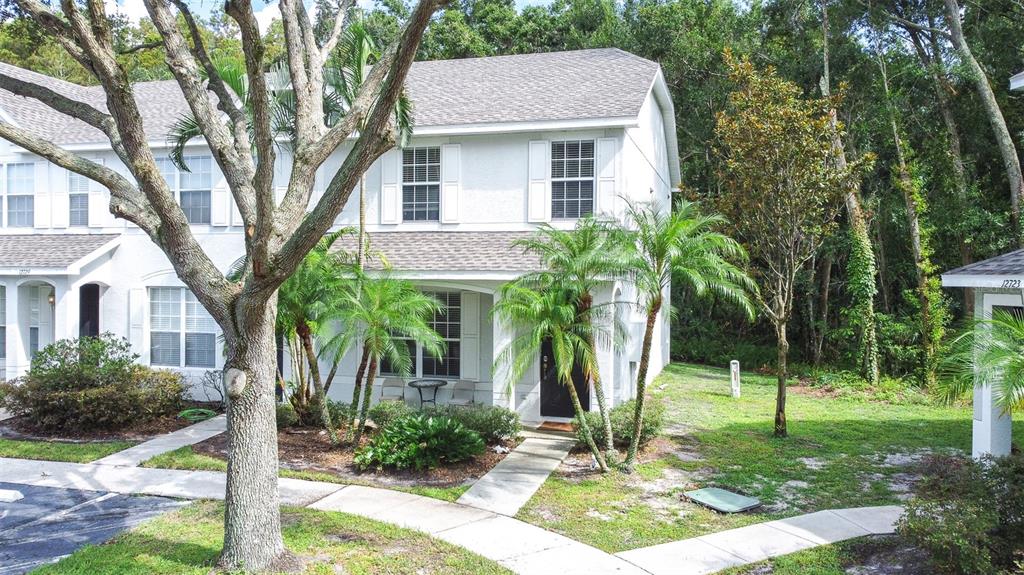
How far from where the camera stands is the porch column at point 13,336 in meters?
15.5

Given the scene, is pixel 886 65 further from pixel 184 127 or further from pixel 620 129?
pixel 184 127

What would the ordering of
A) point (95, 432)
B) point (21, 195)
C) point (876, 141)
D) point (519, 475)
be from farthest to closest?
point (876, 141)
point (21, 195)
point (95, 432)
point (519, 475)

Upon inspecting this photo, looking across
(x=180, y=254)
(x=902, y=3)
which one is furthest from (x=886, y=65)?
(x=180, y=254)

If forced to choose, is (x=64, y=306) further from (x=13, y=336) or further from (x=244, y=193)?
(x=244, y=193)

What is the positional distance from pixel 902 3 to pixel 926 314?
32.9 feet

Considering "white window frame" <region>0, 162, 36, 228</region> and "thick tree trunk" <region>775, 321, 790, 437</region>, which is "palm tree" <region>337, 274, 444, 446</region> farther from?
"white window frame" <region>0, 162, 36, 228</region>

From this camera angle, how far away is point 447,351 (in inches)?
579

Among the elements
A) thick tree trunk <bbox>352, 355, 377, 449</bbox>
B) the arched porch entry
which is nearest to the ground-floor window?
thick tree trunk <bbox>352, 355, 377, 449</bbox>

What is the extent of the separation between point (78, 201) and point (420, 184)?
880 centimetres

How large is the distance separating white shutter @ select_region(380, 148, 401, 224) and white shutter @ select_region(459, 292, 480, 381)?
90.9 inches

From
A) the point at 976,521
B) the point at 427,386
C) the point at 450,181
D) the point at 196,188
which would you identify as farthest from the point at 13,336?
the point at 976,521

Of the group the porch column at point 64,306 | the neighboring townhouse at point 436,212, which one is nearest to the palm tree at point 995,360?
the neighboring townhouse at point 436,212

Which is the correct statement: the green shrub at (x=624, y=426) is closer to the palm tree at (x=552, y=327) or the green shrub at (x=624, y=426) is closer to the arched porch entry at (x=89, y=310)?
the palm tree at (x=552, y=327)

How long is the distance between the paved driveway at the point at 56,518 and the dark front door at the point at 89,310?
26.4ft
